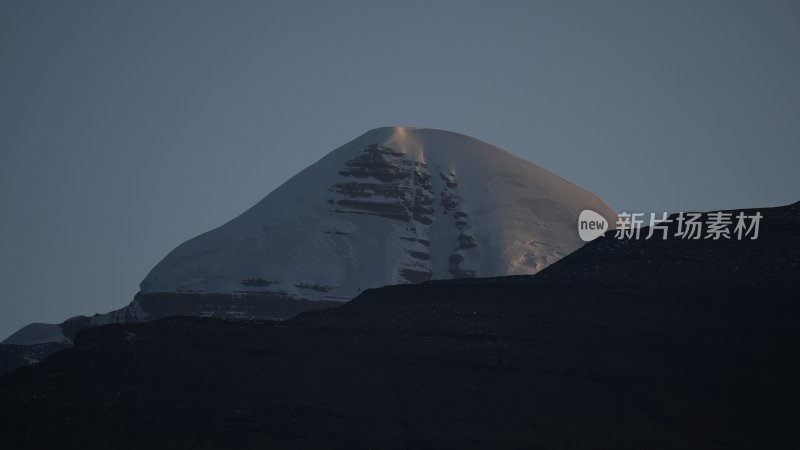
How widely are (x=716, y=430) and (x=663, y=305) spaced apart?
51.4ft

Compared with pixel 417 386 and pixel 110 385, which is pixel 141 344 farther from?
pixel 417 386

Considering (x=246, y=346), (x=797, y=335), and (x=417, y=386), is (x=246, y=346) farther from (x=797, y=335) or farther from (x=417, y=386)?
(x=797, y=335)

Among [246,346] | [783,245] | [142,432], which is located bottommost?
[142,432]

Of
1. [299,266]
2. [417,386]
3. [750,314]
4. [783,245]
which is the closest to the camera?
[417,386]

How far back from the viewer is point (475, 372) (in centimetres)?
9106

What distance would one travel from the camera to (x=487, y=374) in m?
90.6

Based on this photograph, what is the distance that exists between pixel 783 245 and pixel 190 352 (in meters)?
39.5

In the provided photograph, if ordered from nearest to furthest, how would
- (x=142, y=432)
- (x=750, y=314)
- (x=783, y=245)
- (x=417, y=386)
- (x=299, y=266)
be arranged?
1. (x=142, y=432)
2. (x=417, y=386)
3. (x=750, y=314)
4. (x=783, y=245)
5. (x=299, y=266)

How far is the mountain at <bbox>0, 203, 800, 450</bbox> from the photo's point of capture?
84250 mm

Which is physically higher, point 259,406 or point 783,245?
point 783,245

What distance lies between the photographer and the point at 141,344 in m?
94.1

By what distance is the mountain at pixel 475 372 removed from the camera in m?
84.2

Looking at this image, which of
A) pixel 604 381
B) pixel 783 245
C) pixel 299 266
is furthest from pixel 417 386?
pixel 299 266

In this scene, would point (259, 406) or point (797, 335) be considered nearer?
point (259, 406)
